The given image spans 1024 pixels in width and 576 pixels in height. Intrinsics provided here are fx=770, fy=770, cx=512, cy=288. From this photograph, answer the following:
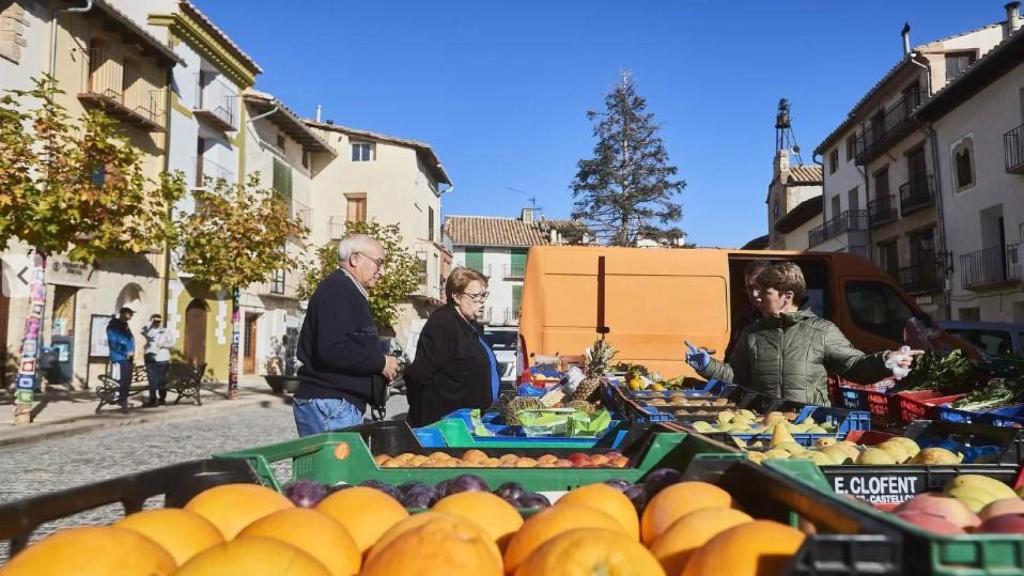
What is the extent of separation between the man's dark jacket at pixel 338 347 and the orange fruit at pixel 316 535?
109 inches

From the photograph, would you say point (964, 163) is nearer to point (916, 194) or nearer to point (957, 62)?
point (916, 194)

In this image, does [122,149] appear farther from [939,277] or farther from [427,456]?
[939,277]

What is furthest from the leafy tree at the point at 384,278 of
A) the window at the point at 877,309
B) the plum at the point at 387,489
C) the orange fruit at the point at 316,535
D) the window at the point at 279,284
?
the orange fruit at the point at 316,535

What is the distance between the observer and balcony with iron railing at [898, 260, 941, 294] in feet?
86.6

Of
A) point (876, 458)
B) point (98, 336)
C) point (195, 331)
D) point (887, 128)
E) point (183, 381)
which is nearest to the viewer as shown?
point (876, 458)

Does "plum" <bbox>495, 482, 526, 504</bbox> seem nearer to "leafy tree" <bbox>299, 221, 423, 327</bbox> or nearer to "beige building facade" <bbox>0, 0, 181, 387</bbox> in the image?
"beige building facade" <bbox>0, 0, 181, 387</bbox>

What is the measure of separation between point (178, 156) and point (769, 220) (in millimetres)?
36257

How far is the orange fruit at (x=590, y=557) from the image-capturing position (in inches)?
41.6

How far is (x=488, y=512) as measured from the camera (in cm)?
147

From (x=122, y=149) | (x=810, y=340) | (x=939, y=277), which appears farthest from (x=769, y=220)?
(x=810, y=340)

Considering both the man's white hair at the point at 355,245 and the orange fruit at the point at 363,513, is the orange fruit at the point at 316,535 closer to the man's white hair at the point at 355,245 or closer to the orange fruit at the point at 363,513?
the orange fruit at the point at 363,513

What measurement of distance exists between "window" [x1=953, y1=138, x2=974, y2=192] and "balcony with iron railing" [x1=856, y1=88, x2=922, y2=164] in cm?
244

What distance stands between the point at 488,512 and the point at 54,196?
1152 cm

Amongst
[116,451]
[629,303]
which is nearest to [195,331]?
[116,451]
